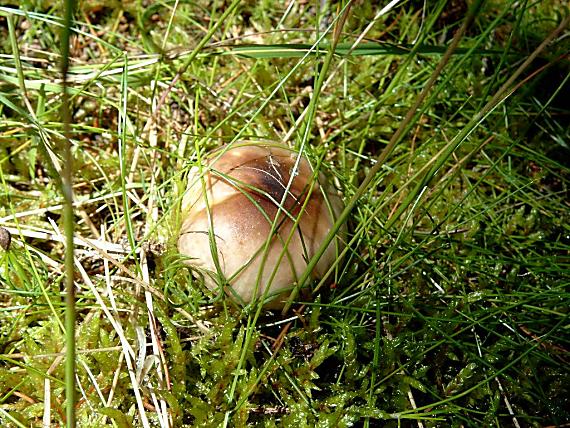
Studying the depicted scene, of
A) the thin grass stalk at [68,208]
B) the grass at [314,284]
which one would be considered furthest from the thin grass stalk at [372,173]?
the thin grass stalk at [68,208]

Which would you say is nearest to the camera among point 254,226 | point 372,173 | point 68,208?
point 68,208

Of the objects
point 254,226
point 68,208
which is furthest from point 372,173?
point 68,208

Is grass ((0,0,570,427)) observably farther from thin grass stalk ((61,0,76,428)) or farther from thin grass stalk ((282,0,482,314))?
thin grass stalk ((61,0,76,428))

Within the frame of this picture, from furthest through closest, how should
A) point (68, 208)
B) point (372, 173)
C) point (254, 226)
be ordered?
point (254, 226), point (372, 173), point (68, 208)

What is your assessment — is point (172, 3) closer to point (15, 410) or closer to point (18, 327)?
point (18, 327)

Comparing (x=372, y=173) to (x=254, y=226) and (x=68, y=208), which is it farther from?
(x=68, y=208)

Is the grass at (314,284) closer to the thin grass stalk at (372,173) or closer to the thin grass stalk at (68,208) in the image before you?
the thin grass stalk at (372,173)

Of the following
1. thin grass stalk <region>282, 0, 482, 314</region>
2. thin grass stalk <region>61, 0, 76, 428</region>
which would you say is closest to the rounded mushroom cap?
thin grass stalk <region>282, 0, 482, 314</region>
